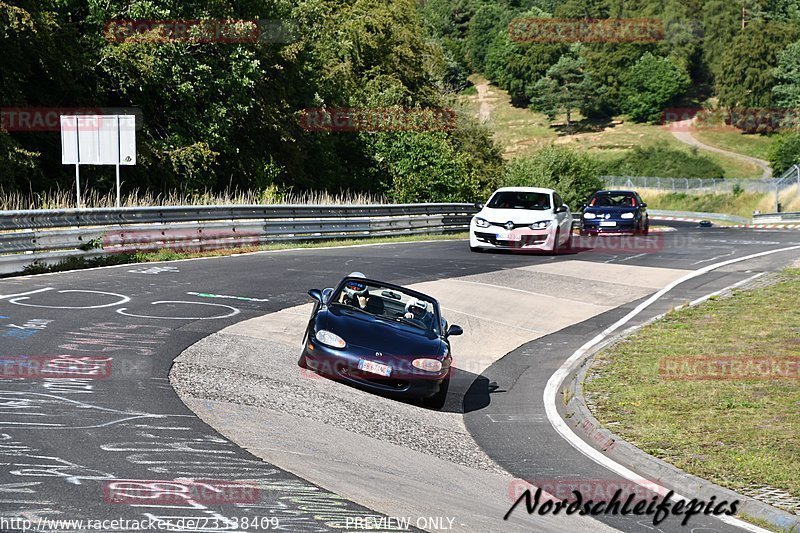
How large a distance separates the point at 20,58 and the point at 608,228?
19580 mm

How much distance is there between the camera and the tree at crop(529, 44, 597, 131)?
435ft

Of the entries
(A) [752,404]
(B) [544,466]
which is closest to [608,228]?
(A) [752,404]

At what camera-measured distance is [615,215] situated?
A: 3316 cm

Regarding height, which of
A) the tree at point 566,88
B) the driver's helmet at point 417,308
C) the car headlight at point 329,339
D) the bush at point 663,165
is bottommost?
the car headlight at point 329,339

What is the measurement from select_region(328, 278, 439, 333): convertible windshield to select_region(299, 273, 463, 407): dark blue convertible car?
13 millimetres

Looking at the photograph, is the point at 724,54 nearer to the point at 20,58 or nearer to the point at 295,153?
the point at 295,153

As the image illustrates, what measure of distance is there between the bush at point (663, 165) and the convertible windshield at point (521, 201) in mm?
77780

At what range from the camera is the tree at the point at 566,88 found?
A: 132625mm

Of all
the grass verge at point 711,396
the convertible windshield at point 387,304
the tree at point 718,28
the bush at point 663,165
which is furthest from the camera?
the tree at point 718,28

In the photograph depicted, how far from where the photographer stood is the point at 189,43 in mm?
36406

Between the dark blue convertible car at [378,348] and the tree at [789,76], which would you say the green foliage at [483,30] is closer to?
the tree at [789,76]

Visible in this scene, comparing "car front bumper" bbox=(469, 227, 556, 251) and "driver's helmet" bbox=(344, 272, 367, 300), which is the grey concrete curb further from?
"car front bumper" bbox=(469, 227, 556, 251)
